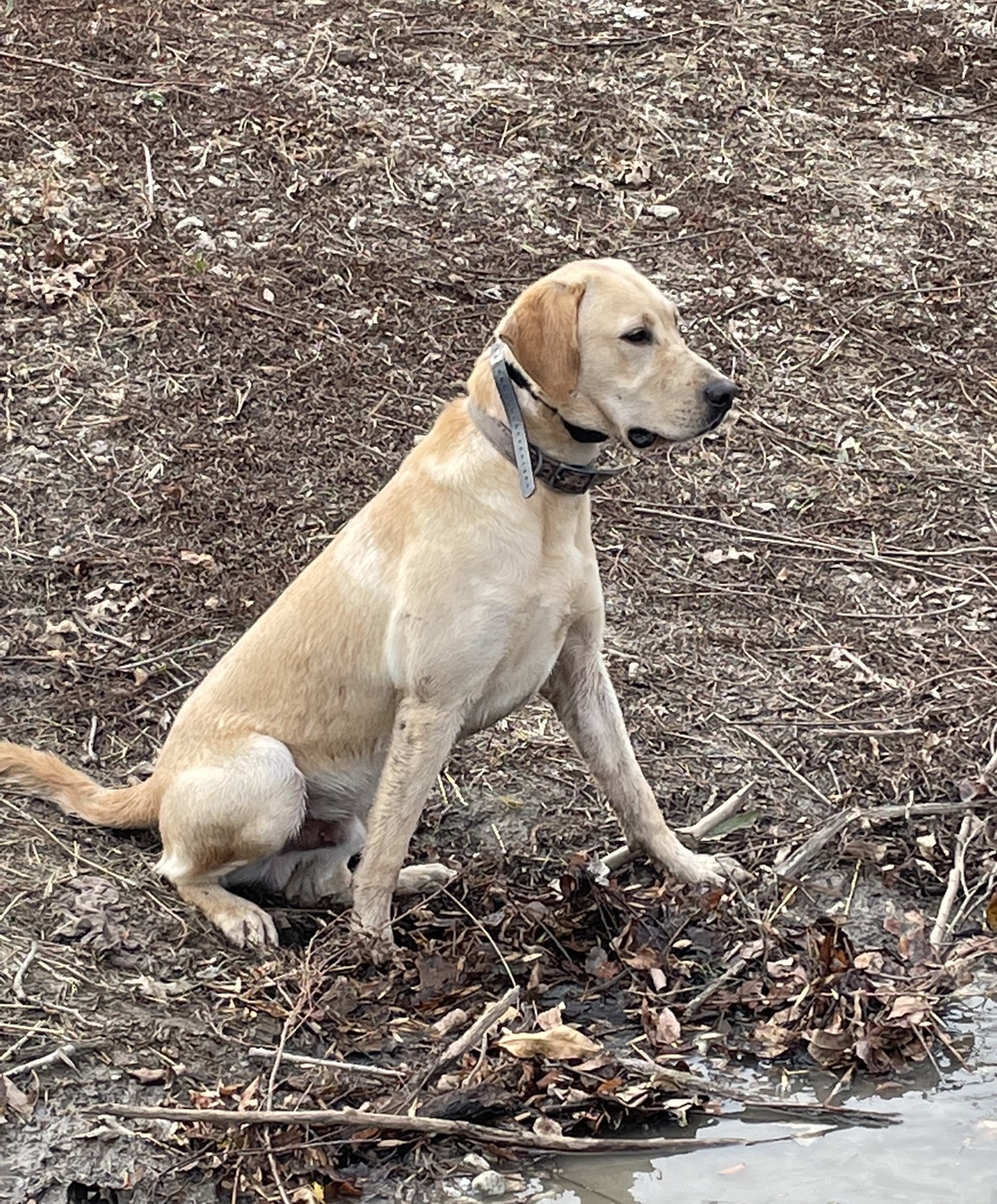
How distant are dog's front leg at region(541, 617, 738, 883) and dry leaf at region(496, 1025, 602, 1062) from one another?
909mm

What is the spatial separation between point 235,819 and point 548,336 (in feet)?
5.18

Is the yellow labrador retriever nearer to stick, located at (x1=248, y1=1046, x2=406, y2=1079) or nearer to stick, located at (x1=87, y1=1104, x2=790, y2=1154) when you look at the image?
stick, located at (x1=248, y1=1046, x2=406, y2=1079)

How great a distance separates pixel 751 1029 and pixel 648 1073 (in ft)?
1.36

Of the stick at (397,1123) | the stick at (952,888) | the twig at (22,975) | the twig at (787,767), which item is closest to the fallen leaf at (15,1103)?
the stick at (397,1123)

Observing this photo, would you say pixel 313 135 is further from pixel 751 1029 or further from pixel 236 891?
pixel 751 1029

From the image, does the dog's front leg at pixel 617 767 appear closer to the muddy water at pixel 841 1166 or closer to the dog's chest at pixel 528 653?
the dog's chest at pixel 528 653

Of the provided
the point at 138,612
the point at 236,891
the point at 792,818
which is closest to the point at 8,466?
the point at 138,612

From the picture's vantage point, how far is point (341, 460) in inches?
272

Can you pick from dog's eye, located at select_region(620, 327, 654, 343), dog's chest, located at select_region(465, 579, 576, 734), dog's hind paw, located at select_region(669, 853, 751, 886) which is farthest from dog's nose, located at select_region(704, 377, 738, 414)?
dog's hind paw, located at select_region(669, 853, 751, 886)

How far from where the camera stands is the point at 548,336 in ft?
13.3

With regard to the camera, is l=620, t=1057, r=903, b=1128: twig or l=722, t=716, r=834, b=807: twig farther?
l=722, t=716, r=834, b=807: twig

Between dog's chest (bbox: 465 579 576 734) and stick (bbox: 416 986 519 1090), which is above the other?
dog's chest (bbox: 465 579 576 734)

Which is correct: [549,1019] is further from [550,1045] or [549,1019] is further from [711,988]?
[711,988]

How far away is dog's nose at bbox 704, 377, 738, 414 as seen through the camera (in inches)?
161
